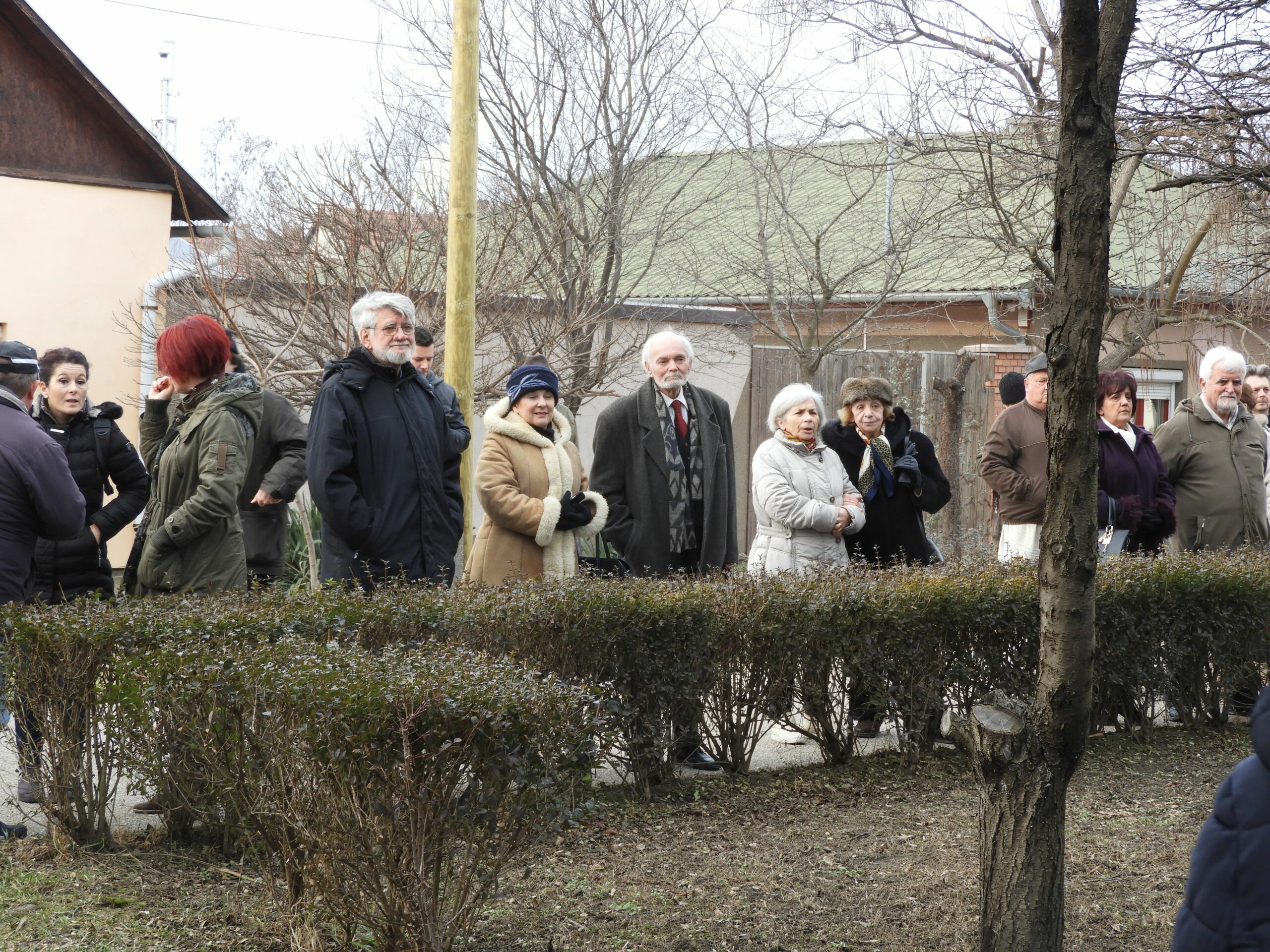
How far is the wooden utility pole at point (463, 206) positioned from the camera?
7875 mm

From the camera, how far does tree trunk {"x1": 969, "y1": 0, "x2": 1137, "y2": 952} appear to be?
3.37 metres

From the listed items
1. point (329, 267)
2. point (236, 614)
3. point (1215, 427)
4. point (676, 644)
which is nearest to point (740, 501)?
point (329, 267)

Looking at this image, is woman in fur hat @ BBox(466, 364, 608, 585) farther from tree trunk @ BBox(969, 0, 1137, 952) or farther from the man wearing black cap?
tree trunk @ BBox(969, 0, 1137, 952)

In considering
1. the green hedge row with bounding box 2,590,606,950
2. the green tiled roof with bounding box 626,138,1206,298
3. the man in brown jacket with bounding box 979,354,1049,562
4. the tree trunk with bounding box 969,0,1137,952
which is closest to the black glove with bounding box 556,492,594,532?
the green hedge row with bounding box 2,590,606,950

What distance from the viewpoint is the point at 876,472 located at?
6992mm

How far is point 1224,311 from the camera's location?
14172 mm

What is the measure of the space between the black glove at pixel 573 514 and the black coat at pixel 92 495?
1.91m

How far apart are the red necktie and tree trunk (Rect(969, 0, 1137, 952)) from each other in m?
2.98

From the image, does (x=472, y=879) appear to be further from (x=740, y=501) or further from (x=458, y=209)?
(x=740, y=501)

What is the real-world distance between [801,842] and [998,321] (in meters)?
11.9

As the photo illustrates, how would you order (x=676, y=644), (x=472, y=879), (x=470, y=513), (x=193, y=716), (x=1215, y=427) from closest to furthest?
(x=472, y=879)
(x=193, y=716)
(x=676, y=644)
(x=1215, y=427)
(x=470, y=513)

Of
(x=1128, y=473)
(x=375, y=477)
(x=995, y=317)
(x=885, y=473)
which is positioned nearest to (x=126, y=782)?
(x=375, y=477)

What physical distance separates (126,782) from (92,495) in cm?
139

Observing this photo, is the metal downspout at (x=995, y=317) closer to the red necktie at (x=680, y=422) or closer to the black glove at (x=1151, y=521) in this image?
the black glove at (x=1151, y=521)
